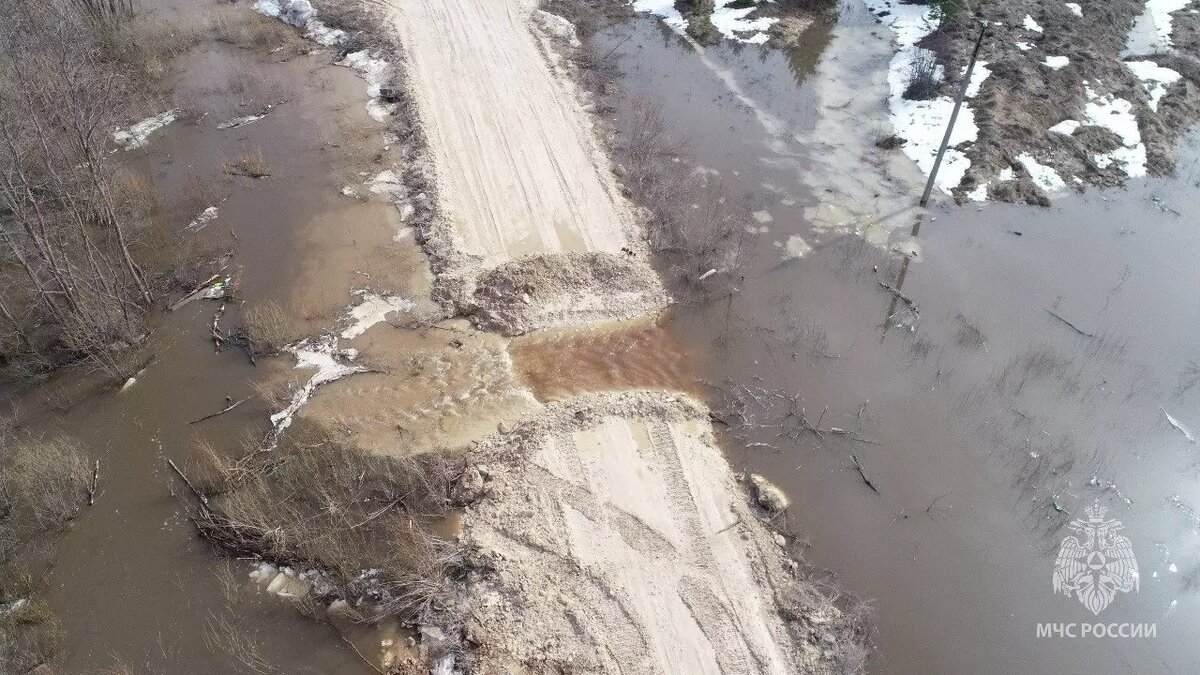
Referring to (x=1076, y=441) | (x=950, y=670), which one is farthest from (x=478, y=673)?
(x=1076, y=441)

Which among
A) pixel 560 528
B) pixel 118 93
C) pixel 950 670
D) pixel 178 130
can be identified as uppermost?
pixel 118 93

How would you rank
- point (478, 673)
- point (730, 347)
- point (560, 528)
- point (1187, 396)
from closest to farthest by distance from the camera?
1. point (478, 673)
2. point (560, 528)
3. point (1187, 396)
4. point (730, 347)

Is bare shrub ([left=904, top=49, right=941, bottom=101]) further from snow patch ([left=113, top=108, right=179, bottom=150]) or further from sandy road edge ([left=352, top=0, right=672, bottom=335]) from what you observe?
snow patch ([left=113, top=108, right=179, bottom=150])

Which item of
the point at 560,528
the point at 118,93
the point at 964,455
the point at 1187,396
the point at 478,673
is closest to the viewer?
the point at 478,673

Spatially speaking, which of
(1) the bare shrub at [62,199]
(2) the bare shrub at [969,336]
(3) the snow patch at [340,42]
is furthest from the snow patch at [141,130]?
(2) the bare shrub at [969,336]

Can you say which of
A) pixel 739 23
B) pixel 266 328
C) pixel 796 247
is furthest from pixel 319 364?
pixel 739 23

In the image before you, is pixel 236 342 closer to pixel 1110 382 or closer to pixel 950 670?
pixel 950 670

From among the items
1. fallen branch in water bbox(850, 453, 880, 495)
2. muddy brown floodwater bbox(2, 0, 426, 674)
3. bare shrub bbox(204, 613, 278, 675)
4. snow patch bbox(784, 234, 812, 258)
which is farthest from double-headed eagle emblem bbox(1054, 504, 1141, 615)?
bare shrub bbox(204, 613, 278, 675)

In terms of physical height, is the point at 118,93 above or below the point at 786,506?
above
